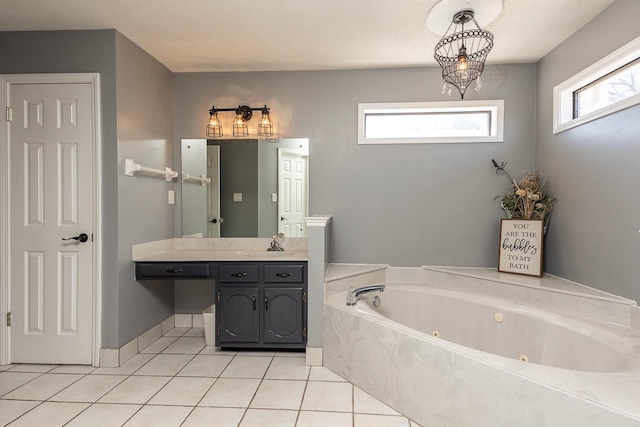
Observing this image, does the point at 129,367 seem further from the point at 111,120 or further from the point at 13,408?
the point at 111,120

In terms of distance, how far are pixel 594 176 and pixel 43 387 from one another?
384 cm

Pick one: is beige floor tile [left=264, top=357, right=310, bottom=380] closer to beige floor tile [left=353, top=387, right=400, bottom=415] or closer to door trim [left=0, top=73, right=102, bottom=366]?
beige floor tile [left=353, top=387, right=400, bottom=415]

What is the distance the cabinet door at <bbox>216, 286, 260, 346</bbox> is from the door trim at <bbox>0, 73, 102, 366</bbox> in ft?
2.80

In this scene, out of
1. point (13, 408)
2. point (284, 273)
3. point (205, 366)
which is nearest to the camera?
point (13, 408)

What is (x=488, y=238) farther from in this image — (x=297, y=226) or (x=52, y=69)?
(x=52, y=69)

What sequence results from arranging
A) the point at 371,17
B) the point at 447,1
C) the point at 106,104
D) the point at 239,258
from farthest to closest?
the point at 239,258, the point at 106,104, the point at 371,17, the point at 447,1

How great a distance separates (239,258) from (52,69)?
191 centimetres

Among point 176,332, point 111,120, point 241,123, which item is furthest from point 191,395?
point 241,123

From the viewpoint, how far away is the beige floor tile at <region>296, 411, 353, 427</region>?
1850 mm

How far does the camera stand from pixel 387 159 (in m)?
3.20

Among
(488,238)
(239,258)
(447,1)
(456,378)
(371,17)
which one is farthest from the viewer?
(488,238)

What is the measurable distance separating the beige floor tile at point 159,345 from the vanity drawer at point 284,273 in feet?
3.56

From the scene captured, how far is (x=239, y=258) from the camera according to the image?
108 inches

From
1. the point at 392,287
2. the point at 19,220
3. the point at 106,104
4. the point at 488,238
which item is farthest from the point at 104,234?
the point at 488,238
